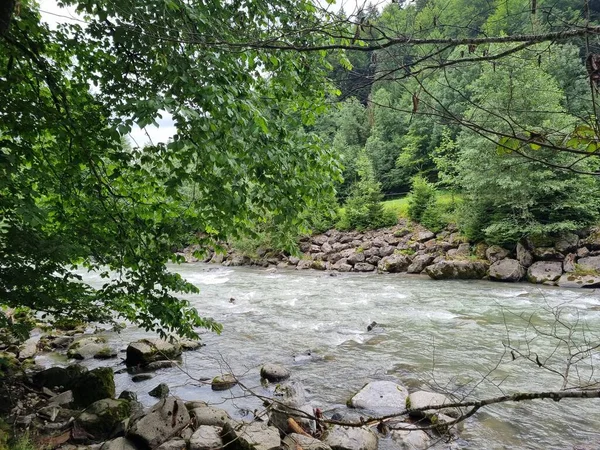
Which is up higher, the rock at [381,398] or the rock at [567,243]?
the rock at [567,243]

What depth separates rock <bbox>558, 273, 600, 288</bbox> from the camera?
14242 millimetres

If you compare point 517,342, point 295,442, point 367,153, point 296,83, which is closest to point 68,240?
point 296,83

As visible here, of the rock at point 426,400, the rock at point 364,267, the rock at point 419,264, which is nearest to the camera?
the rock at point 426,400

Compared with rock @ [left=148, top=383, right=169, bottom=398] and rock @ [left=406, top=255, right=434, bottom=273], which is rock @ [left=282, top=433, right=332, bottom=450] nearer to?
rock @ [left=148, top=383, right=169, bottom=398]

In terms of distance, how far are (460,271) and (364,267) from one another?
229 inches

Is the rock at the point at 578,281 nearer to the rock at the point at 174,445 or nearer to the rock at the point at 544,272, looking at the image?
the rock at the point at 544,272

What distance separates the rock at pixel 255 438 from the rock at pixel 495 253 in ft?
55.0

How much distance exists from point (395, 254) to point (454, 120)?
21783 millimetres

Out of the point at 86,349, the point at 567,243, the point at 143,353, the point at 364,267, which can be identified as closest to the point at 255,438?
the point at 143,353

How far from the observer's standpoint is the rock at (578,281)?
1424cm

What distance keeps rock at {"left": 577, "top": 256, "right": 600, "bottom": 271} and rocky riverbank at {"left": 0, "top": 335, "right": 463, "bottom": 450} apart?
44.4ft

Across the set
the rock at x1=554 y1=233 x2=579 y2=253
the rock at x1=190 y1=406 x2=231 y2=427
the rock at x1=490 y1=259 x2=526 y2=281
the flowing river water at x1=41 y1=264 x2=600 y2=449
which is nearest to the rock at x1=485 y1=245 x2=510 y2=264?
the rock at x1=490 y1=259 x2=526 y2=281

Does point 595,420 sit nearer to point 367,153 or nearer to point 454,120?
point 454,120

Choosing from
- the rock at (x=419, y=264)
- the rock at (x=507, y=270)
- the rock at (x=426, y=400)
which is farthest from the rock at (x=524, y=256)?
the rock at (x=426, y=400)
